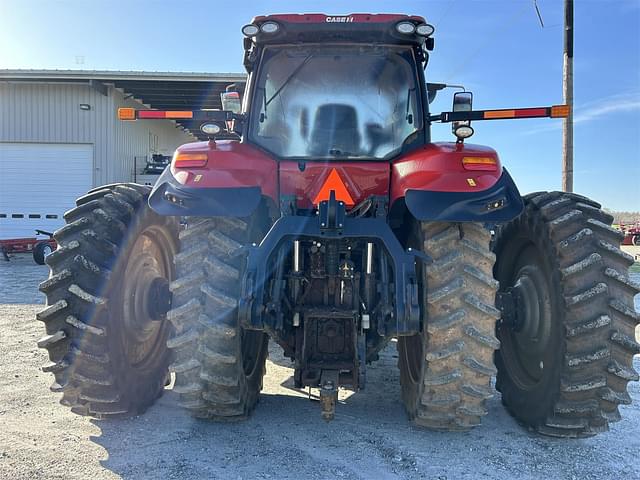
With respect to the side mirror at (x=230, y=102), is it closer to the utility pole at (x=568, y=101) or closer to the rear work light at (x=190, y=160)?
the rear work light at (x=190, y=160)

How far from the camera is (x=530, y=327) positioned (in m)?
3.52

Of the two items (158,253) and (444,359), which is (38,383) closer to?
(158,253)

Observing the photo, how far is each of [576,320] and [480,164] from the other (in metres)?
1.09

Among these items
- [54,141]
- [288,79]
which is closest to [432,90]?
[288,79]

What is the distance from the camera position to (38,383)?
4141mm

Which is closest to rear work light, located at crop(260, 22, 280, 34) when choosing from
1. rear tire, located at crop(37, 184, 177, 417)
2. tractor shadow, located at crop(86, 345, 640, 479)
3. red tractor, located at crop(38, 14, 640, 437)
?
red tractor, located at crop(38, 14, 640, 437)

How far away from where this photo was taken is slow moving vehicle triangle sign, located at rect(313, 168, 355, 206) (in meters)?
3.13

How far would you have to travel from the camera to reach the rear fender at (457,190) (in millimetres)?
2820

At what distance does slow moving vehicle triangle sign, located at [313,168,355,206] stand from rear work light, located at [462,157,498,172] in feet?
2.40

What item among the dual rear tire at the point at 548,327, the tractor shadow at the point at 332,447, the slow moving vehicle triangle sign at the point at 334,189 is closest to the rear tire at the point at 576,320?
the dual rear tire at the point at 548,327

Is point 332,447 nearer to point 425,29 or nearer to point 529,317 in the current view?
point 529,317

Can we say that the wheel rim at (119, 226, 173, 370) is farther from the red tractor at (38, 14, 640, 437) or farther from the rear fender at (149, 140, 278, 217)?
the rear fender at (149, 140, 278, 217)

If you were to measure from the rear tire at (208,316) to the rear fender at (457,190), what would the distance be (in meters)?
1.08

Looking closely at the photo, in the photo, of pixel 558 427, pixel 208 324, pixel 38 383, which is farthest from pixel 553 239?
pixel 38 383
